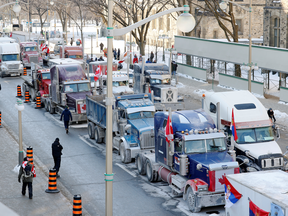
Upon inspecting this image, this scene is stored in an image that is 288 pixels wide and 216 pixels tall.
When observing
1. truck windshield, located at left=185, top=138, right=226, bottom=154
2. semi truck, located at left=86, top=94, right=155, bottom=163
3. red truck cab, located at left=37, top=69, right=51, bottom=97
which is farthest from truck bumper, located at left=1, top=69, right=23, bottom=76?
truck windshield, located at left=185, top=138, right=226, bottom=154

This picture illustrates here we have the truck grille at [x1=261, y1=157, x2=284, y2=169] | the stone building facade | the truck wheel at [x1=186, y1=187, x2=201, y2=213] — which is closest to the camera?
the truck wheel at [x1=186, y1=187, x2=201, y2=213]

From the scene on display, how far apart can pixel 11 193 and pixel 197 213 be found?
265 inches

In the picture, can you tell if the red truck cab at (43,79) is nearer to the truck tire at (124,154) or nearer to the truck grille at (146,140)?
the truck tire at (124,154)

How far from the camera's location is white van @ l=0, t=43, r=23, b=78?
4672cm

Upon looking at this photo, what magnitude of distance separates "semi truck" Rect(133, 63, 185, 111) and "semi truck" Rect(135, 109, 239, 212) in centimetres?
1351

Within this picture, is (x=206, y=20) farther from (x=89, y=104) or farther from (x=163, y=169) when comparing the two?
(x=163, y=169)

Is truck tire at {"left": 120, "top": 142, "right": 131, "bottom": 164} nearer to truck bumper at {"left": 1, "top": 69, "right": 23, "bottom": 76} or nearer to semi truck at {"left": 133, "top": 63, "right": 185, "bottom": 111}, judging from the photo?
semi truck at {"left": 133, "top": 63, "right": 185, "bottom": 111}

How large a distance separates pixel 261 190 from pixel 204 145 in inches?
182

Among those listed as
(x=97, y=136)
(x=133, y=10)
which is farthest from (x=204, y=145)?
(x=133, y=10)

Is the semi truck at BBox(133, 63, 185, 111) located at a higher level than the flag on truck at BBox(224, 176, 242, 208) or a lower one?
higher

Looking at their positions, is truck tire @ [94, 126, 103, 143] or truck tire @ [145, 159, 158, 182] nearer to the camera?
truck tire @ [145, 159, 158, 182]

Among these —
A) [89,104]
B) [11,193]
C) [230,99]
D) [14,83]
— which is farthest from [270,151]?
[14,83]

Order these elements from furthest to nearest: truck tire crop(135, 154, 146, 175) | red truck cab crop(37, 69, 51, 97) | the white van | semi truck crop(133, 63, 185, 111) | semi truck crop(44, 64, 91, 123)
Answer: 1. the white van
2. red truck cab crop(37, 69, 51, 97)
3. semi truck crop(133, 63, 185, 111)
4. semi truck crop(44, 64, 91, 123)
5. truck tire crop(135, 154, 146, 175)

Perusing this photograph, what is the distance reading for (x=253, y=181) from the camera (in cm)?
1228
